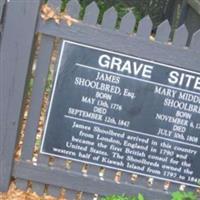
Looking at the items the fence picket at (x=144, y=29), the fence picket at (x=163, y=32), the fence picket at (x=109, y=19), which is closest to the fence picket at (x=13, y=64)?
the fence picket at (x=109, y=19)

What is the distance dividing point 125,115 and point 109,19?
29.1 inches

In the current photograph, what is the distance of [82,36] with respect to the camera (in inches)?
165

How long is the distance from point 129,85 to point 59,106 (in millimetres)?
555

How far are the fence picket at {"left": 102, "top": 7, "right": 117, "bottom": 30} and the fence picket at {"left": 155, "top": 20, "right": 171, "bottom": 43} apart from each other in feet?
1.06

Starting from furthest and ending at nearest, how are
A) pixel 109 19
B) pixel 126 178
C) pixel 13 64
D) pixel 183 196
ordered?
1. pixel 126 178
2. pixel 183 196
3. pixel 13 64
4. pixel 109 19

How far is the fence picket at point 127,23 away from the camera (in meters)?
4.13

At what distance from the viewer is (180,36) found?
419 centimetres

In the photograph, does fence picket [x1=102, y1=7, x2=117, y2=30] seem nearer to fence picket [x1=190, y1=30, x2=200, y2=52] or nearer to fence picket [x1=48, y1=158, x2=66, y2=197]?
fence picket [x1=190, y1=30, x2=200, y2=52]

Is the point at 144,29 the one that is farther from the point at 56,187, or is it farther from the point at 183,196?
the point at 56,187

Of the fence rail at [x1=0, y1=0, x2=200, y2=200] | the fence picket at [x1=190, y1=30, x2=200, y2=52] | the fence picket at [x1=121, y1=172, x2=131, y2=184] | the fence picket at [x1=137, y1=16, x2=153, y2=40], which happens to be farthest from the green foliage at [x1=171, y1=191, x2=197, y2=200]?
the fence picket at [x1=137, y1=16, x2=153, y2=40]

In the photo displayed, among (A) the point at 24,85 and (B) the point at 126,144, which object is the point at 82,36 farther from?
(B) the point at 126,144

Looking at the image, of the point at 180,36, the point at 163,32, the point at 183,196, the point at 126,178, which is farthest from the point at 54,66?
the point at 183,196

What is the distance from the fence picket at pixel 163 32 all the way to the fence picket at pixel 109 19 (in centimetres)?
32

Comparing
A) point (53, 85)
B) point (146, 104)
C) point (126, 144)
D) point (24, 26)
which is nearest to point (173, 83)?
point (146, 104)
